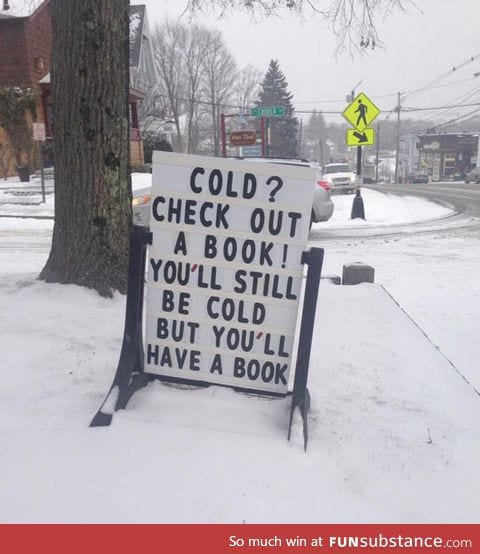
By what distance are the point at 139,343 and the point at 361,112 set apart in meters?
12.3

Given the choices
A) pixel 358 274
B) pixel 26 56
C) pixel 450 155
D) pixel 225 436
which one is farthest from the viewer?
pixel 450 155

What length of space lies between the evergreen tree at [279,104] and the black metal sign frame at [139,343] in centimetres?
5991

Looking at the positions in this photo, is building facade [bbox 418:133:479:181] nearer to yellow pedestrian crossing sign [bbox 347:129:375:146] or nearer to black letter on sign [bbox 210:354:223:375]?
yellow pedestrian crossing sign [bbox 347:129:375:146]

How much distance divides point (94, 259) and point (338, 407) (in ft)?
8.10

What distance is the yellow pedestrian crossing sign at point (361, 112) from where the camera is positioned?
13805 millimetres

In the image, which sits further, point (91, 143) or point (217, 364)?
point (91, 143)

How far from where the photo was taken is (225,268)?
2936 mm

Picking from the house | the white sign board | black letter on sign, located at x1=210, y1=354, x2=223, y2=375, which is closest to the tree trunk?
black letter on sign, located at x1=210, y1=354, x2=223, y2=375

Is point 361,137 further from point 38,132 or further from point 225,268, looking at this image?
point 225,268

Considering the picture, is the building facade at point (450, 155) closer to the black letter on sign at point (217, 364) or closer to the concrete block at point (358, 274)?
the concrete block at point (358, 274)

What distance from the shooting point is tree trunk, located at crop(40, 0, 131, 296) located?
14.1ft

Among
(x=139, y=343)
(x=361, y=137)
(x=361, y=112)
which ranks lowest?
(x=139, y=343)

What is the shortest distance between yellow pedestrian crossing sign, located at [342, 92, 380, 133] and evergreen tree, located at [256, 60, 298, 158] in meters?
48.1

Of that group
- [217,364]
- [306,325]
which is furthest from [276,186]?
[217,364]
